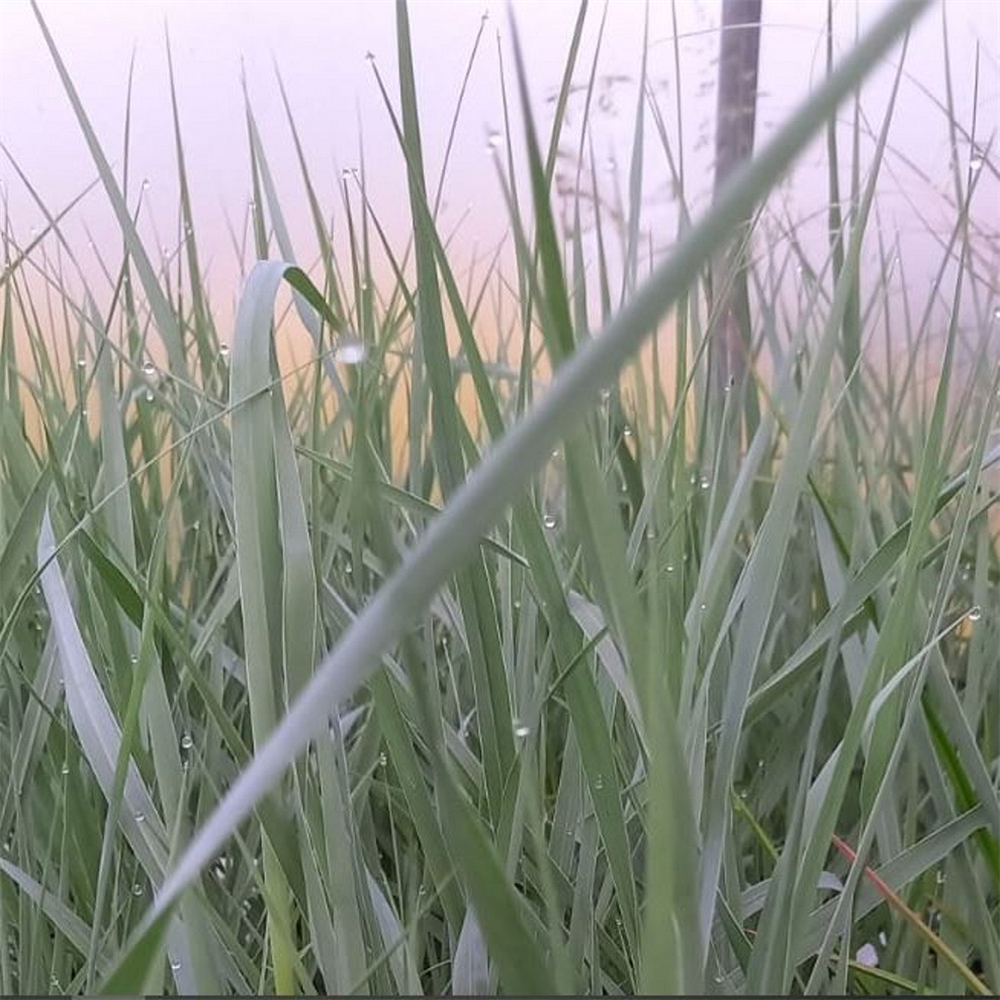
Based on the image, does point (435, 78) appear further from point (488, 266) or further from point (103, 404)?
point (103, 404)

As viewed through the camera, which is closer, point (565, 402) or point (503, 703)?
point (565, 402)

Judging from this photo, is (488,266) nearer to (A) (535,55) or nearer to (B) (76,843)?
(A) (535,55)

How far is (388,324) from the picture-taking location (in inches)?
12.8

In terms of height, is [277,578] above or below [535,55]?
below

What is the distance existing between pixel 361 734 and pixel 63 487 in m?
0.11

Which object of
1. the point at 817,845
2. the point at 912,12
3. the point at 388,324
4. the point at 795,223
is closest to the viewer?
the point at 912,12

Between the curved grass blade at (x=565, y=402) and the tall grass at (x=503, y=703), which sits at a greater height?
the curved grass blade at (x=565, y=402)

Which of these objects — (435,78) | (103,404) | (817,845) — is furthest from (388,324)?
(435,78)

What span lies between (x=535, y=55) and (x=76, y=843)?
44 cm

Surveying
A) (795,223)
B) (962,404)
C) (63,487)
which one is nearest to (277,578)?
(63,487)

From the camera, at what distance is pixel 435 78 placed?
1.87 feet

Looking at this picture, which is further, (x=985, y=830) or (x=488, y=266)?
(x=488, y=266)

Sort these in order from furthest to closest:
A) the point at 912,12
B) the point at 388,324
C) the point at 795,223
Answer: the point at 795,223 < the point at 388,324 < the point at 912,12

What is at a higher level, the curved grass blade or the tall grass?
the curved grass blade
